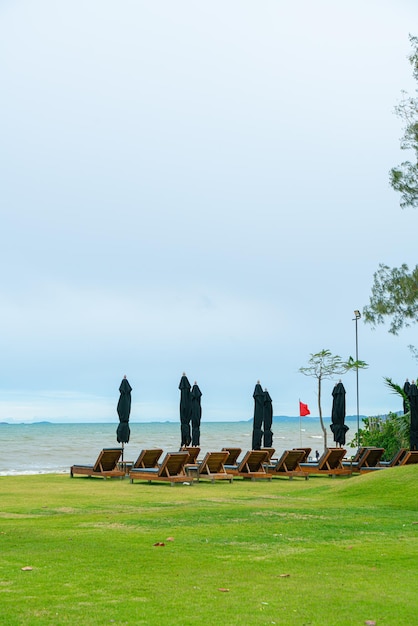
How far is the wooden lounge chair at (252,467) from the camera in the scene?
2033 cm

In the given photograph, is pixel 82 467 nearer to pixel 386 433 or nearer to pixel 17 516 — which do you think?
pixel 17 516

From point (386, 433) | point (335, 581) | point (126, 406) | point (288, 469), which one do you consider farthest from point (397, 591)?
point (386, 433)

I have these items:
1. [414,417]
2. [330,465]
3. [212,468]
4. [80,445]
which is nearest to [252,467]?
[212,468]

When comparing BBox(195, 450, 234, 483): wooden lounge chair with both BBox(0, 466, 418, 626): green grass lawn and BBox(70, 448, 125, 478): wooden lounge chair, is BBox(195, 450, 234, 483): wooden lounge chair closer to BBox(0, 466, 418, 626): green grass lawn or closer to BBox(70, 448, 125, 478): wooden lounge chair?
BBox(70, 448, 125, 478): wooden lounge chair

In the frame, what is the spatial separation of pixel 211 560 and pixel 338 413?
16214 millimetres

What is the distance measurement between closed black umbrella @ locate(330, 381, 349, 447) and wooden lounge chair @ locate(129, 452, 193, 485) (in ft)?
21.4

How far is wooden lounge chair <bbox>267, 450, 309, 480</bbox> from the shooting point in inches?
821

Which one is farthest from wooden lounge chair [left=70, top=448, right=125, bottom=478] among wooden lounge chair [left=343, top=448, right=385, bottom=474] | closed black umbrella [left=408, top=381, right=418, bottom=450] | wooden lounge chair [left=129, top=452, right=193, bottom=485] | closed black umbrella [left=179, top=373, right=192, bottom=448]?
closed black umbrella [left=408, top=381, right=418, bottom=450]

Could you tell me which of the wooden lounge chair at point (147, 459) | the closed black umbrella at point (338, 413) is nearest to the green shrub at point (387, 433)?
the closed black umbrella at point (338, 413)

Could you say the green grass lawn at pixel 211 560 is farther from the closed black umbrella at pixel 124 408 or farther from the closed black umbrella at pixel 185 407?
the closed black umbrella at pixel 185 407

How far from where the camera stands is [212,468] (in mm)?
19781

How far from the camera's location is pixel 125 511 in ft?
40.8

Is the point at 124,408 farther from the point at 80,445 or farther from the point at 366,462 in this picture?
the point at 80,445

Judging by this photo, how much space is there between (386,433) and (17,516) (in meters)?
17.0
